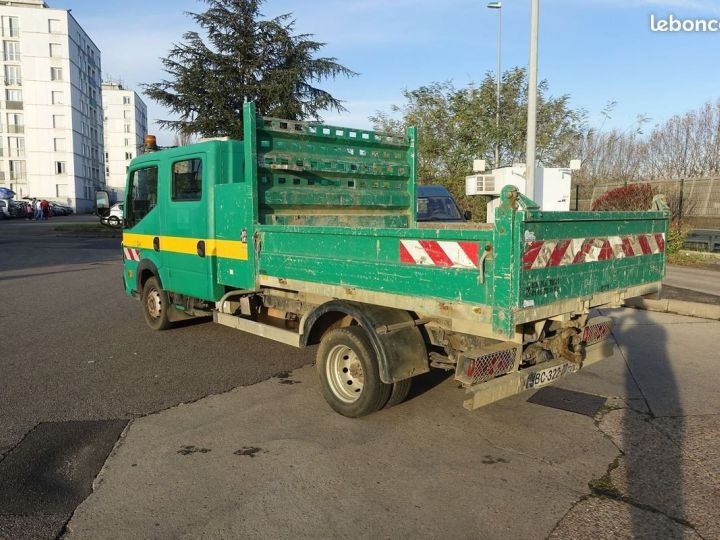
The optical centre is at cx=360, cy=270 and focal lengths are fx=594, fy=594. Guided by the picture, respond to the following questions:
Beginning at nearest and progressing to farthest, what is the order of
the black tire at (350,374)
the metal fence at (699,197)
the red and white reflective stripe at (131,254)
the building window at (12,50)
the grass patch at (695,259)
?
the black tire at (350,374) → the red and white reflective stripe at (131,254) → the grass patch at (695,259) → the metal fence at (699,197) → the building window at (12,50)

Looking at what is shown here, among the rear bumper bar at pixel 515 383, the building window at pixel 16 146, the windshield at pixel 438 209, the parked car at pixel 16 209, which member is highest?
the building window at pixel 16 146

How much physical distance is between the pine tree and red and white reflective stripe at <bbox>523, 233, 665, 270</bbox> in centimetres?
2123

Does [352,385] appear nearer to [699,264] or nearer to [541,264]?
[541,264]

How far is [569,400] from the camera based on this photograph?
532 cm

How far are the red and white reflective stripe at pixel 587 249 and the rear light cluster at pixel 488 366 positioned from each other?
701mm

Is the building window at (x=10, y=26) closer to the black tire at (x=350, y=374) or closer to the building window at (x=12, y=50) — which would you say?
the building window at (x=12, y=50)

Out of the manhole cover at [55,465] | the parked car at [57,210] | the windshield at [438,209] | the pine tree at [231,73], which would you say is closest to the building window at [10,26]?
the parked car at [57,210]

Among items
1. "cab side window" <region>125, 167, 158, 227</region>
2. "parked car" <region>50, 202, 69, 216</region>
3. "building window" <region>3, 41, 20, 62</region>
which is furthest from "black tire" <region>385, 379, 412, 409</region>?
"building window" <region>3, 41, 20, 62</region>

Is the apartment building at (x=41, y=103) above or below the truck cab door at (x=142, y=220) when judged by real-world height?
above

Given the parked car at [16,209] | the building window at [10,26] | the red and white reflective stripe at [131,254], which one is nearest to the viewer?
the red and white reflective stripe at [131,254]

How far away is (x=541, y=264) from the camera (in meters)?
3.82

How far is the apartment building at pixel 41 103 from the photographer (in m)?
70.8

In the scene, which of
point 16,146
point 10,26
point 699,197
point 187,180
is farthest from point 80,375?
point 10,26

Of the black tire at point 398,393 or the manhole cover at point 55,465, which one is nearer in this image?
the manhole cover at point 55,465
